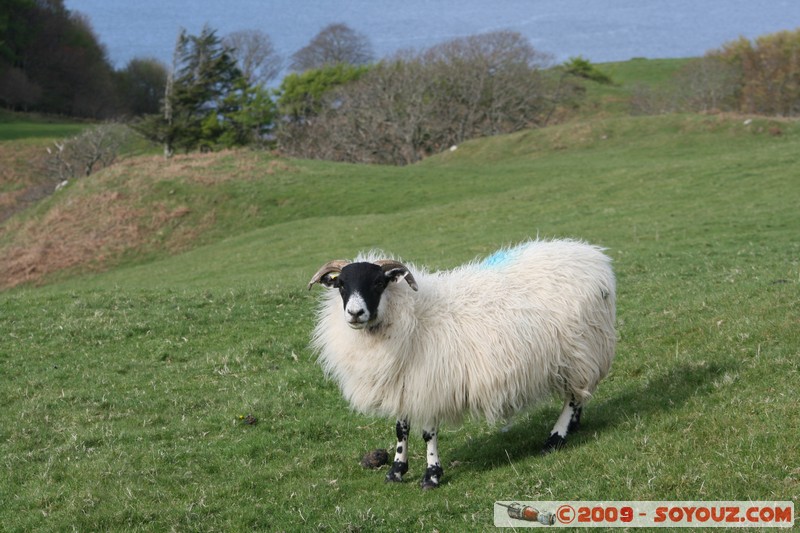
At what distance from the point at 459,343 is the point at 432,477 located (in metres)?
1.41

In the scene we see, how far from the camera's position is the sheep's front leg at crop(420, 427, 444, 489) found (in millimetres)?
7652

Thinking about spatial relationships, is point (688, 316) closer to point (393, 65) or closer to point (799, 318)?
point (799, 318)

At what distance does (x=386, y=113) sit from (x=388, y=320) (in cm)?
6463

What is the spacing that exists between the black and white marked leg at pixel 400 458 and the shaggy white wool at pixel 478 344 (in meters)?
0.12

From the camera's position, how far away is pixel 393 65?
2972 inches

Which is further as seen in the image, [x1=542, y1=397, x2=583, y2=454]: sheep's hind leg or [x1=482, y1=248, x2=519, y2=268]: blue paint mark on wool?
[x1=482, y1=248, x2=519, y2=268]: blue paint mark on wool

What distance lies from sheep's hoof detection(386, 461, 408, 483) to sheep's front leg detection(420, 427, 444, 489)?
0.27 m

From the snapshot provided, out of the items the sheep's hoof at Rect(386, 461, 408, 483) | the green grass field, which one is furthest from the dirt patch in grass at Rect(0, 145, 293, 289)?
the sheep's hoof at Rect(386, 461, 408, 483)

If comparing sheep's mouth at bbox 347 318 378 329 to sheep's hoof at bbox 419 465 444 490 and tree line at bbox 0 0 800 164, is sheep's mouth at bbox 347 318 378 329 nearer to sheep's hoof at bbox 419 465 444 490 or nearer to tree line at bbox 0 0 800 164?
sheep's hoof at bbox 419 465 444 490

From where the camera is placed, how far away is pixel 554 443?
8062mm

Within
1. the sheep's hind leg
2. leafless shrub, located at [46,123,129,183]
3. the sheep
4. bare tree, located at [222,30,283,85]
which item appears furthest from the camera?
bare tree, located at [222,30,283,85]

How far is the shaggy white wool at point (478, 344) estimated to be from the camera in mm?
7957

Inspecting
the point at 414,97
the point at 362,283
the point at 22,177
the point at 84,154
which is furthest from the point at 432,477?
the point at 22,177

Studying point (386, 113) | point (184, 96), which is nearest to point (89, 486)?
point (386, 113)
